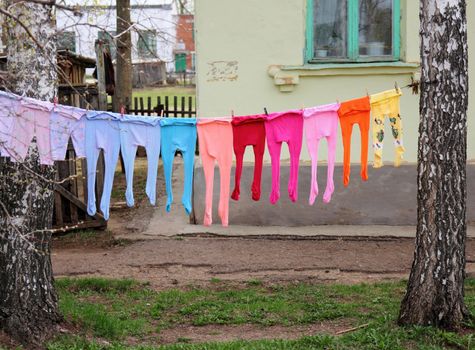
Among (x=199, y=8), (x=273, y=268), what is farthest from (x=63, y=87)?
(x=273, y=268)

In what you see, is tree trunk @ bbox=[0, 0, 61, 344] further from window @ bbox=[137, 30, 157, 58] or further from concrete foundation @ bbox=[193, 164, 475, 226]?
concrete foundation @ bbox=[193, 164, 475, 226]

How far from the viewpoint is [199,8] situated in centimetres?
902

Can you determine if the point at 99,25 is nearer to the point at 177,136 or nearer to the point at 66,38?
the point at 177,136

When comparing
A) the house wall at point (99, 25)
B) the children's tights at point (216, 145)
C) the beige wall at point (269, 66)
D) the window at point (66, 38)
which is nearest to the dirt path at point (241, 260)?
the children's tights at point (216, 145)

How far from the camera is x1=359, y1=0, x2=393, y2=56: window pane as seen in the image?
360 inches

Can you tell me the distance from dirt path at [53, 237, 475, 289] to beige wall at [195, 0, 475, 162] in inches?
53.8

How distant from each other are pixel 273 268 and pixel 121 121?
243 centimetres

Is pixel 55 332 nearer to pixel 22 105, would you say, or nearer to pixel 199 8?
pixel 22 105

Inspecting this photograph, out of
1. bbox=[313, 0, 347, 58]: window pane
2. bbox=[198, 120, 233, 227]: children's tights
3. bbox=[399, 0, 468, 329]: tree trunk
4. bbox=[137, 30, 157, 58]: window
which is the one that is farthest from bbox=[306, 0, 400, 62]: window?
bbox=[399, 0, 468, 329]: tree trunk

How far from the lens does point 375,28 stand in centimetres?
916

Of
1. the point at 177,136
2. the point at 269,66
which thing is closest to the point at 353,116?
the point at 177,136

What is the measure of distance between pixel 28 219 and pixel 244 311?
208 cm

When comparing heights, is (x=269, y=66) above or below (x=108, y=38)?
below

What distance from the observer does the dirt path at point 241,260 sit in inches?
302
